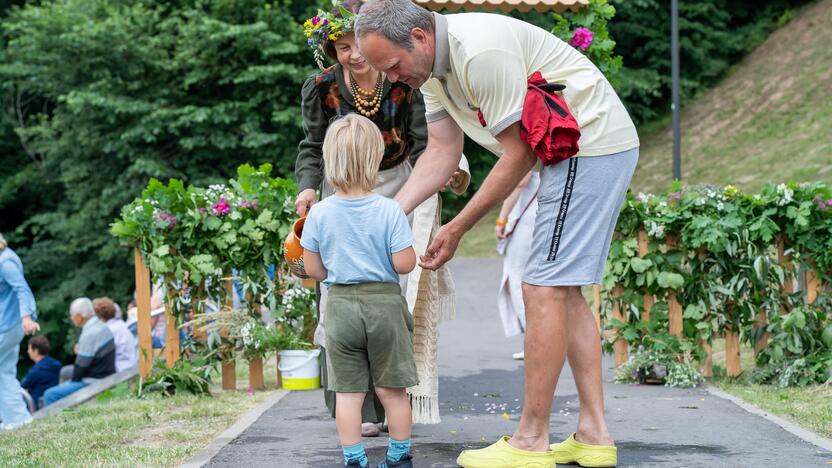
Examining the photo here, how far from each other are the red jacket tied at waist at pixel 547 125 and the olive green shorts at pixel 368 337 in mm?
794

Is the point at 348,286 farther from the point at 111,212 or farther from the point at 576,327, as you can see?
the point at 111,212

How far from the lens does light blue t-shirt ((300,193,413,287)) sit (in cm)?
385

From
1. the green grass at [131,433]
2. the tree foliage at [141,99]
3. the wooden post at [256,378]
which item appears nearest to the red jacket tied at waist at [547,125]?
the green grass at [131,433]

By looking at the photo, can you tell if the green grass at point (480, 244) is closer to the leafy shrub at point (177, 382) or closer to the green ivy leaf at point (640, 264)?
the green ivy leaf at point (640, 264)

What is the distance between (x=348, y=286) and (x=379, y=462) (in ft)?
2.53

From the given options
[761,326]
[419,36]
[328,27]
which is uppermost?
[328,27]

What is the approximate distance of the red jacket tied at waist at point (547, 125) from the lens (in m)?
3.57

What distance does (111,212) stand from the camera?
70.4 feet

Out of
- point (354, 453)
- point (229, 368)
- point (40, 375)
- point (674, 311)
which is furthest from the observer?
point (40, 375)

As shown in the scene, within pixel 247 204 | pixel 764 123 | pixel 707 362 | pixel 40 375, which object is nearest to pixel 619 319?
pixel 707 362

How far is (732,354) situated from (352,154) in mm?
3899

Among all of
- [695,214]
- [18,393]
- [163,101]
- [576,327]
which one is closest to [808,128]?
[163,101]

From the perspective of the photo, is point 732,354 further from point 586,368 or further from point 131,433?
point 131,433

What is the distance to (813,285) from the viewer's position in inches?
255
